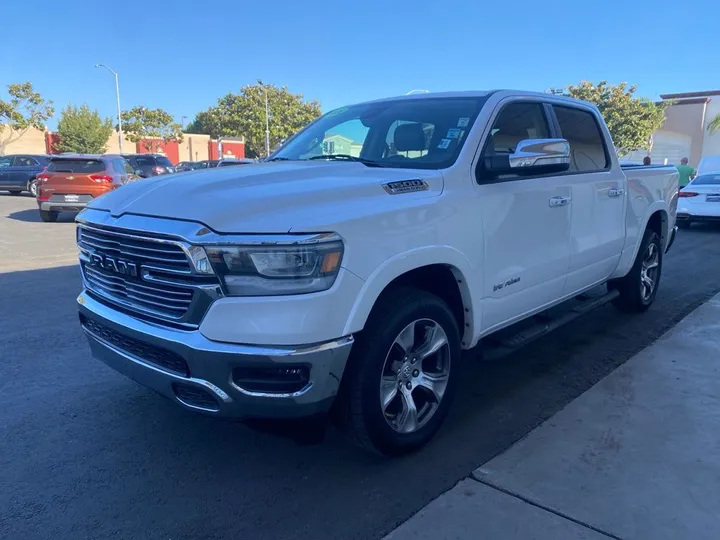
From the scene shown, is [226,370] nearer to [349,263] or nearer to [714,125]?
[349,263]

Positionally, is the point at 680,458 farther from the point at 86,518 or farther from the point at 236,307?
the point at 86,518

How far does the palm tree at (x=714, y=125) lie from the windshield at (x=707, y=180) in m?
34.7

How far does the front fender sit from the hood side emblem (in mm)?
322

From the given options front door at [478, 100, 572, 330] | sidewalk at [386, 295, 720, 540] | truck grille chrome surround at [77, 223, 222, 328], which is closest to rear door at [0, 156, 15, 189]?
truck grille chrome surround at [77, 223, 222, 328]

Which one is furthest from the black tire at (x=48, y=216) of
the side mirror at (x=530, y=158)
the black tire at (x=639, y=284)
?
the side mirror at (x=530, y=158)

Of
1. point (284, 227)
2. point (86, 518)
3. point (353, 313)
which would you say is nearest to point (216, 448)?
point (86, 518)

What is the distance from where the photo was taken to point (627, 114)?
4228 centimetres

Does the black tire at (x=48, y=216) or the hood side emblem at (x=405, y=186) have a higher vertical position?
the hood side emblem at (x=405, y=186)

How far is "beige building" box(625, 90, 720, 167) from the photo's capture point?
42875mm

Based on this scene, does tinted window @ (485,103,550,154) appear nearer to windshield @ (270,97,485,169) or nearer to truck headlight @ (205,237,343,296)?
windshield @ (270,97,485,169)

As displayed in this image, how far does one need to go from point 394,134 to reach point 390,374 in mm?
1692

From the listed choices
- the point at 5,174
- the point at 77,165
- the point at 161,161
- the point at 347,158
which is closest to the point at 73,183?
the point at 77,165

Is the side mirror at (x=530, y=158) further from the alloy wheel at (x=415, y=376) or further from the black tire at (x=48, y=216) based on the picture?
the black tire at (x=48, y=216)

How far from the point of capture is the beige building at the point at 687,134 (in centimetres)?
4288
